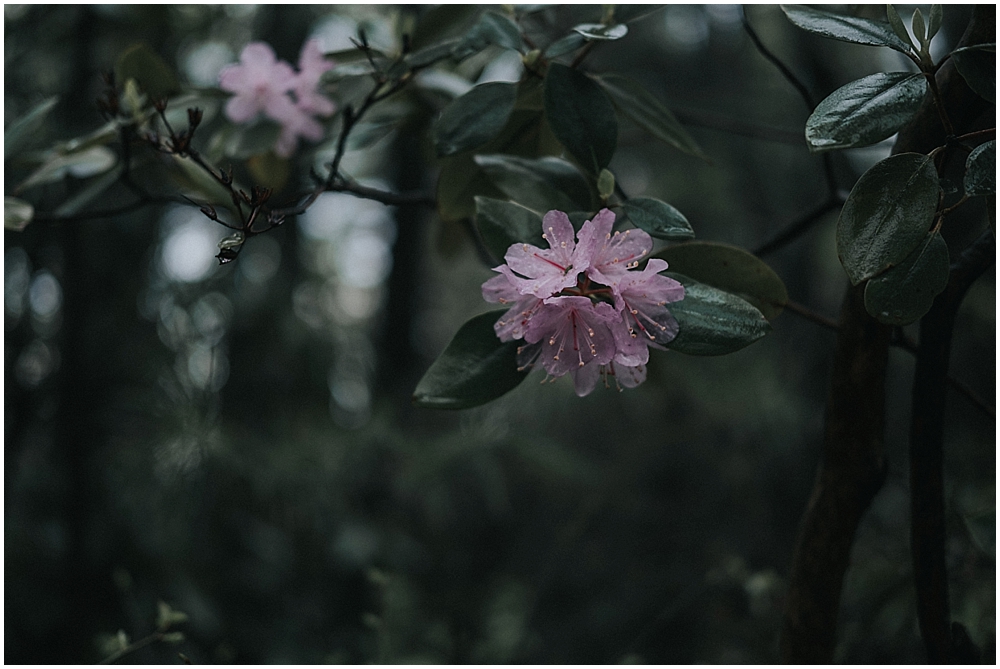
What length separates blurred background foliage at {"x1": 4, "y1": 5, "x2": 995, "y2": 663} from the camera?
116cm

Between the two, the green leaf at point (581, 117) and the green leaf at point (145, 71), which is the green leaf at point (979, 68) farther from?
the green leaf at point (145, 71)

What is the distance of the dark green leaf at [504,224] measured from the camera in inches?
17.8

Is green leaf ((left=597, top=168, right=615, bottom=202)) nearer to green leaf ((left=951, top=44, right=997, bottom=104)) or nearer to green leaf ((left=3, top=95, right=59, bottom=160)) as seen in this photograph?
green leaf ((left=951, top=44, right=997, bottom=104))

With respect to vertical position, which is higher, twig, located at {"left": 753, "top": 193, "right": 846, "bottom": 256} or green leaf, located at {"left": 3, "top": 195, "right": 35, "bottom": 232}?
green leaf, located at {"left": 3, "top": 195, "right": 35, "bottom": 232}

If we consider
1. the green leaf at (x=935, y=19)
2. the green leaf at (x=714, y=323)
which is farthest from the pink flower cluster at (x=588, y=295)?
the green leaf at (x=935, y=19)

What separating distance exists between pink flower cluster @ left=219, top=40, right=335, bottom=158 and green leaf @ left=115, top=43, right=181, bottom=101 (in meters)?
0.06

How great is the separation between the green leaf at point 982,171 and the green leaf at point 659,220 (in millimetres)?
155

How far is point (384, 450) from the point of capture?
1.82 metres

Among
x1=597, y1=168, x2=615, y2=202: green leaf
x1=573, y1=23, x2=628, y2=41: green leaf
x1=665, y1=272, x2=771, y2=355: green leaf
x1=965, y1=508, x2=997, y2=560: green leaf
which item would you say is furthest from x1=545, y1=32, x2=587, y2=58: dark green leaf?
x1=965, y1=508, x2=997, y2=560: green leaf

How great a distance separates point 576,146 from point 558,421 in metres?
1.95

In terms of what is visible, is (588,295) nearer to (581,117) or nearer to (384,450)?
(581,117)

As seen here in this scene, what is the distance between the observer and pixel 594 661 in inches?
59.6

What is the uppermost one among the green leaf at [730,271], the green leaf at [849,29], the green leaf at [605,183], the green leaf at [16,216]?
the green leaf at [849,29]

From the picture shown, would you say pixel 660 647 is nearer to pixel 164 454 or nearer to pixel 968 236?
pixel 968 236
